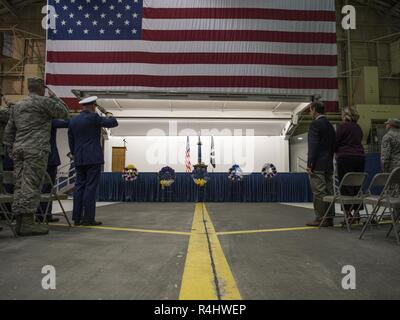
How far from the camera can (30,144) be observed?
8.96 feet

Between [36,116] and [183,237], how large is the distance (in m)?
1.83

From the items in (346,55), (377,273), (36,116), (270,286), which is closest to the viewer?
(270,286)

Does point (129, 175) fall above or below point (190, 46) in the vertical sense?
below

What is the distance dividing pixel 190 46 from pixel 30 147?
22.0 ft

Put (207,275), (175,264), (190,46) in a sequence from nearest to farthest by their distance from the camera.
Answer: (207,275)
(175,264)
(190,46)

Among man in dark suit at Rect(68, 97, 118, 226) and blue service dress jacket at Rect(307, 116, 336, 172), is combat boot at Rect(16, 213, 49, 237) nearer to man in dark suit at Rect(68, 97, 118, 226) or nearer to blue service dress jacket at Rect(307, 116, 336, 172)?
man in dark suit at Rect(68, 97, 118, 226)

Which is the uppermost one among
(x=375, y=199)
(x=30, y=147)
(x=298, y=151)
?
(x=298, y=151)

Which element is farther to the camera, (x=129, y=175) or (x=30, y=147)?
(x=129, y=175)

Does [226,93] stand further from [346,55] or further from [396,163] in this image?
[346,55]

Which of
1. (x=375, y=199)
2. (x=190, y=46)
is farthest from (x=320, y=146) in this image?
(x=190, y=46)

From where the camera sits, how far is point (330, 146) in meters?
3.56

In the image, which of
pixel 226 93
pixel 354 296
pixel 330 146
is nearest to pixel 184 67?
pixel 226 93

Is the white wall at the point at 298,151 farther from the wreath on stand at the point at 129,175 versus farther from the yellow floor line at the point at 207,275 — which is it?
the yellow floor line at the point at 207,275

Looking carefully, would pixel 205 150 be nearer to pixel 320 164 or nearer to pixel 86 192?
pixel 320 164
